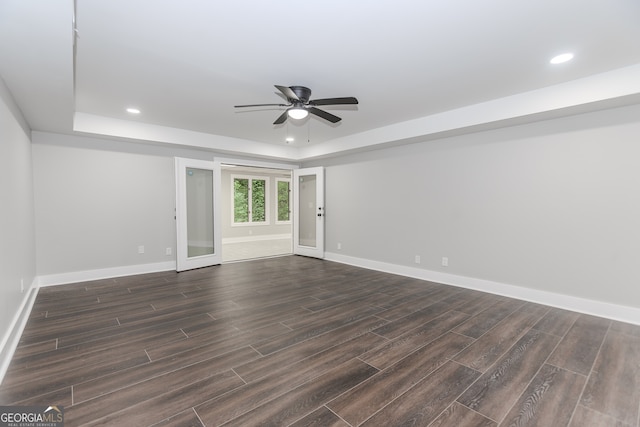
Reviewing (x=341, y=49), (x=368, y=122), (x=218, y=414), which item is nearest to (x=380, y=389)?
(x=218, y=414)

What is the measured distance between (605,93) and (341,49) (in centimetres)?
269

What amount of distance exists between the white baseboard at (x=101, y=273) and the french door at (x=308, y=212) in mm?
2897

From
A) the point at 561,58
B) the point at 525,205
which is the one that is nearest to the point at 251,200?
the point at 525,205

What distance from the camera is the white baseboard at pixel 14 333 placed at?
7.05ft

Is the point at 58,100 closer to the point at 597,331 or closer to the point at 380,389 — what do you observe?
the point at 380,389

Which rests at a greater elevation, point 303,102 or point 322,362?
point 303,102

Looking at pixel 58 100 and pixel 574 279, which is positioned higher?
pixel 58 100

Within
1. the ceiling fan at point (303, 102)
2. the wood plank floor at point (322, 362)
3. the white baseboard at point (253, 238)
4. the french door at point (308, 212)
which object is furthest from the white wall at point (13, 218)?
the white baseboard at point (253, 238)

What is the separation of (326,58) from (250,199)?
7.63 metres

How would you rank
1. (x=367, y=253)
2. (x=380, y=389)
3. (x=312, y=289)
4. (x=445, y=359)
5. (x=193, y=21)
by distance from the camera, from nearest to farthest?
(x=380, y=389), (x=193, y=21), (x=445, y=359), (x=312, y=289), (x=367, y=253)

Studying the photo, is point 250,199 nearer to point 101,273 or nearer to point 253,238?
point 253,238

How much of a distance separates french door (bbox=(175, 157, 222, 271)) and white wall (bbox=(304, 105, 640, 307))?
10.3ft

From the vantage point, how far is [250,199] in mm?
9836

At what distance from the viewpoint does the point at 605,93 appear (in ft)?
9.50
